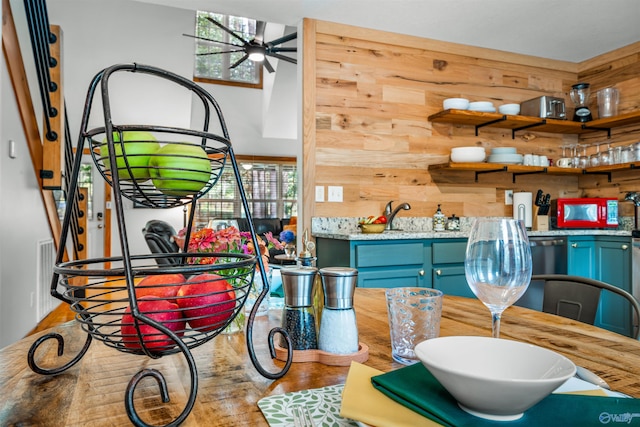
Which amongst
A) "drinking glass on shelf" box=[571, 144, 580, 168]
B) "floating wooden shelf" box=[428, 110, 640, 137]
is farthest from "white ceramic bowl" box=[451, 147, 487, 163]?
"drinking glass on shelf" box=[571, 144, 580, 168]

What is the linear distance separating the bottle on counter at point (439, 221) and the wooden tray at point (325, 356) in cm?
293

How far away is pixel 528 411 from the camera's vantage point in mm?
468

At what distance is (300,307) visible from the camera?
2.38 feet

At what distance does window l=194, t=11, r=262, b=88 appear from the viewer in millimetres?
8164

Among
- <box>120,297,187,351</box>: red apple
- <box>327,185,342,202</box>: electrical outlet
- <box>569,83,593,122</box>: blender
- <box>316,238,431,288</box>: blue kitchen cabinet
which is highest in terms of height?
<box>569,83,593,122</box>: blender

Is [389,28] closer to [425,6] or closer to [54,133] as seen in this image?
[425,6]

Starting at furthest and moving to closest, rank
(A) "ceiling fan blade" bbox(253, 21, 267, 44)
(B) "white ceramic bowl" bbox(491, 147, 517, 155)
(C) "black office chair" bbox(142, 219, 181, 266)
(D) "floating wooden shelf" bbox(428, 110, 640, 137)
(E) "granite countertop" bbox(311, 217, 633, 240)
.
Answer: (A) "ceiling fan blade" bbox(253, 21, 267, 44)
(C) "black office chair" bbox(142, 219, 181, 266)
(B) "white ceramic bowl" bbox(491, 147, 517, 155)
(D) "floating wooden shelf" bbox(428, 110, 640, 137)
(E) "granite countertop" bbox(311, 217, 633, 240)

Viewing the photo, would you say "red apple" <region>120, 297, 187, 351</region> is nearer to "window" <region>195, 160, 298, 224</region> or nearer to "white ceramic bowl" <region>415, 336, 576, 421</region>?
"white ceramic bowl" <region>415, 336, 576, 421</region>

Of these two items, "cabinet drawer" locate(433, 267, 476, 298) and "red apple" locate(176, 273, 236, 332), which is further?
"cabinet drawer" locate(433, 267, 476, 298)

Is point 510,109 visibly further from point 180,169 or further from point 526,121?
point 180,169

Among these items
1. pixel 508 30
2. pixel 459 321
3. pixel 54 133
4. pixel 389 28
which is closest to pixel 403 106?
pixel 389 28

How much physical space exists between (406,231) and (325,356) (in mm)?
2778

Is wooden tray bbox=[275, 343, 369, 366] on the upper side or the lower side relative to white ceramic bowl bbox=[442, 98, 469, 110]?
lower

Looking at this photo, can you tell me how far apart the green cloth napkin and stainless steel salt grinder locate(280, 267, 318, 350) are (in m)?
0.21
